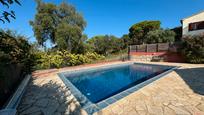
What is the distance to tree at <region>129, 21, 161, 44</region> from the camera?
2675cm

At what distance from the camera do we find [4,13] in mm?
1117

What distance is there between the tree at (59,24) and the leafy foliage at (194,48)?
41.3ft

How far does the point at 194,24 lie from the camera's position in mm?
15883

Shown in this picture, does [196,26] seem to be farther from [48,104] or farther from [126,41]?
[48,104]

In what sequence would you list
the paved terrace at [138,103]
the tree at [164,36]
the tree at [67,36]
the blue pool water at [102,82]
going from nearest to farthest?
the paved terrace at [138,103] < the blue pool water at [102,82] < the tree at [67,36] < the tree at [164,36]

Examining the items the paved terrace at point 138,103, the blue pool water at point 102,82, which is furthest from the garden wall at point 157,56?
the paved terrace at point 138,103

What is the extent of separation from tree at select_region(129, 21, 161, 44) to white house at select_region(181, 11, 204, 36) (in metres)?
10.1

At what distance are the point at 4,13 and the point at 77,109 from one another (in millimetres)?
2952

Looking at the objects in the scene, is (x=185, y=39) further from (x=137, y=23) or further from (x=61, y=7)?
(x=137, y=23)

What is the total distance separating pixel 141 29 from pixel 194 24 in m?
12.6

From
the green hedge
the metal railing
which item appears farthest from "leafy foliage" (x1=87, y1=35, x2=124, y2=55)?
the green hedge

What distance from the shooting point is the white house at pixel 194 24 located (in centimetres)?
1531

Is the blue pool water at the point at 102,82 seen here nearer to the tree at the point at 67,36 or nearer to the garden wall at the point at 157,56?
the garden wall at the point at 157,56

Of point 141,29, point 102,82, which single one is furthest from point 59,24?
point 141,29
